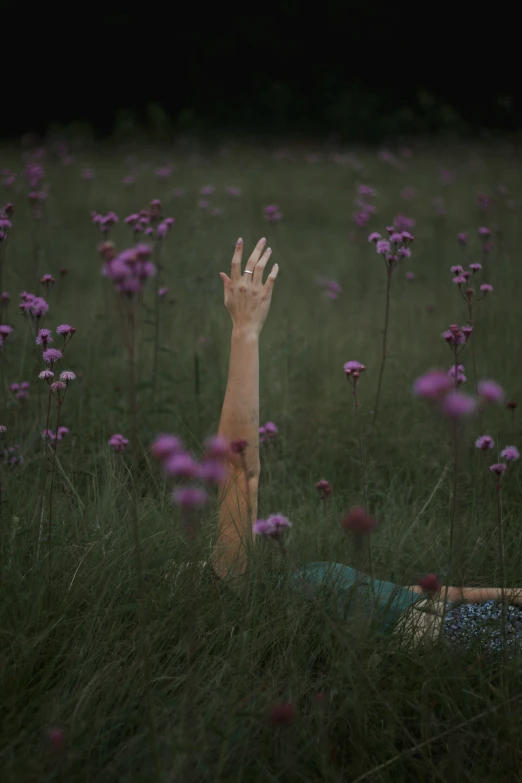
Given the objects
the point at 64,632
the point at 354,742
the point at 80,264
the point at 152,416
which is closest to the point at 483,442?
the point at 354,742

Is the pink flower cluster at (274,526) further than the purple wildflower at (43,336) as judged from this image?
No

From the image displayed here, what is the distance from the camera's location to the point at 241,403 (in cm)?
245

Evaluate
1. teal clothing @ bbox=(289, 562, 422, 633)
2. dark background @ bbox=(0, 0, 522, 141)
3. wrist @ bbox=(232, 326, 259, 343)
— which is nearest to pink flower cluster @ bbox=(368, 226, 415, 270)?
wrist @ bbox=(232, 326, 259, 343)

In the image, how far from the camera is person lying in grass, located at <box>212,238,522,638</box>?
214cm

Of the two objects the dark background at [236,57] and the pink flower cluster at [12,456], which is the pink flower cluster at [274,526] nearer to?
the pink flower cluster at [12,456]

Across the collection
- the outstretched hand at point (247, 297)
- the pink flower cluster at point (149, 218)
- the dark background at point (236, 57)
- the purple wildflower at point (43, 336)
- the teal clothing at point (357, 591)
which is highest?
the dark background at point (236, 57)

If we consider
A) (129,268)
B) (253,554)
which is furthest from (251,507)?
(129,268)

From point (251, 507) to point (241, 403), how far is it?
1.12 feet

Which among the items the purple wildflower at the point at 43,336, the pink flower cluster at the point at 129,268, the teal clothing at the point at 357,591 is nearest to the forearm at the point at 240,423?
the teal clothing at the point at 357,591

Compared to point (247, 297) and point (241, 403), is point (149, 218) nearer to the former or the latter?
point (247, 297)

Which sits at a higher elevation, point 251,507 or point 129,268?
point 129,268

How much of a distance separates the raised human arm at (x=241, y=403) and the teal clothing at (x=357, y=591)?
24 centimetres

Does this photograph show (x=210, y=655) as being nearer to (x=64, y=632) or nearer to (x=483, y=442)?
(x=64, y=632)

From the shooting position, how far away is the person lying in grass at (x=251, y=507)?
2.14 m
